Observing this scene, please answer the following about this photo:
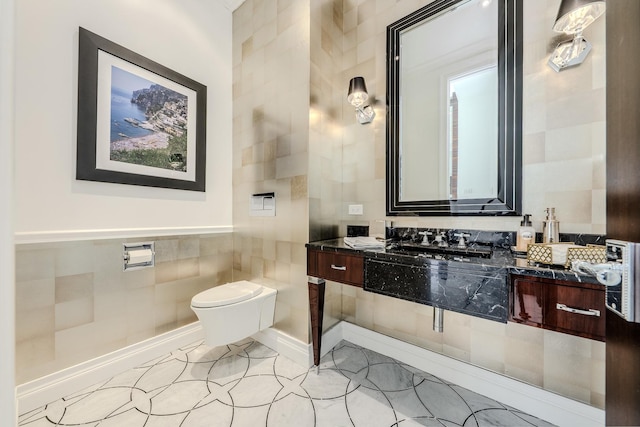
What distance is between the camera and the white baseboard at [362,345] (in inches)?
49.6

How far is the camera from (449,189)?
62.0 inches

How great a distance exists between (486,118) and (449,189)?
0.45 meters

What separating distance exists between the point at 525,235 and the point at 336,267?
0.98 m

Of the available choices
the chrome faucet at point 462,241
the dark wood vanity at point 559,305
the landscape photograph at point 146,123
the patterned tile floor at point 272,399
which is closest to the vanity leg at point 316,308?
the patterned tile floor at point 272,399

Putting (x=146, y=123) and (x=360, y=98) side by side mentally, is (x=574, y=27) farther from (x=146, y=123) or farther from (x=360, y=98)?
(x=146, y=123)

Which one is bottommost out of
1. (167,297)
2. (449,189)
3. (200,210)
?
(167,297)

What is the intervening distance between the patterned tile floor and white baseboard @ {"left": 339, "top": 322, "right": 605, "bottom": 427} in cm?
4

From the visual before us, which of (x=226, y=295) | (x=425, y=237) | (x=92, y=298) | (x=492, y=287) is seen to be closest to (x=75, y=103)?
(x=92, y=298)

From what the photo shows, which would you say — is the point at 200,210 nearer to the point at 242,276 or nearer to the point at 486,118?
the point at 242,276

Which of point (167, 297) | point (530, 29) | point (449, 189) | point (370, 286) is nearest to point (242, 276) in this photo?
point (167, 297)

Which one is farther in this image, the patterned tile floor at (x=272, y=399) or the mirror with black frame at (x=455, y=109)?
the mirror with black frame at (x=455, y=109)

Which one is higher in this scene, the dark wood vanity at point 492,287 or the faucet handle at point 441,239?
the faucet handle at point 441,239

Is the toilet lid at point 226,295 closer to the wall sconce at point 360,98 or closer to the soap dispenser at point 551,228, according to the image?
the wall sconce at point 360,98

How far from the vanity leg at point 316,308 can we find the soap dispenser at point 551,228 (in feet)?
3.98
